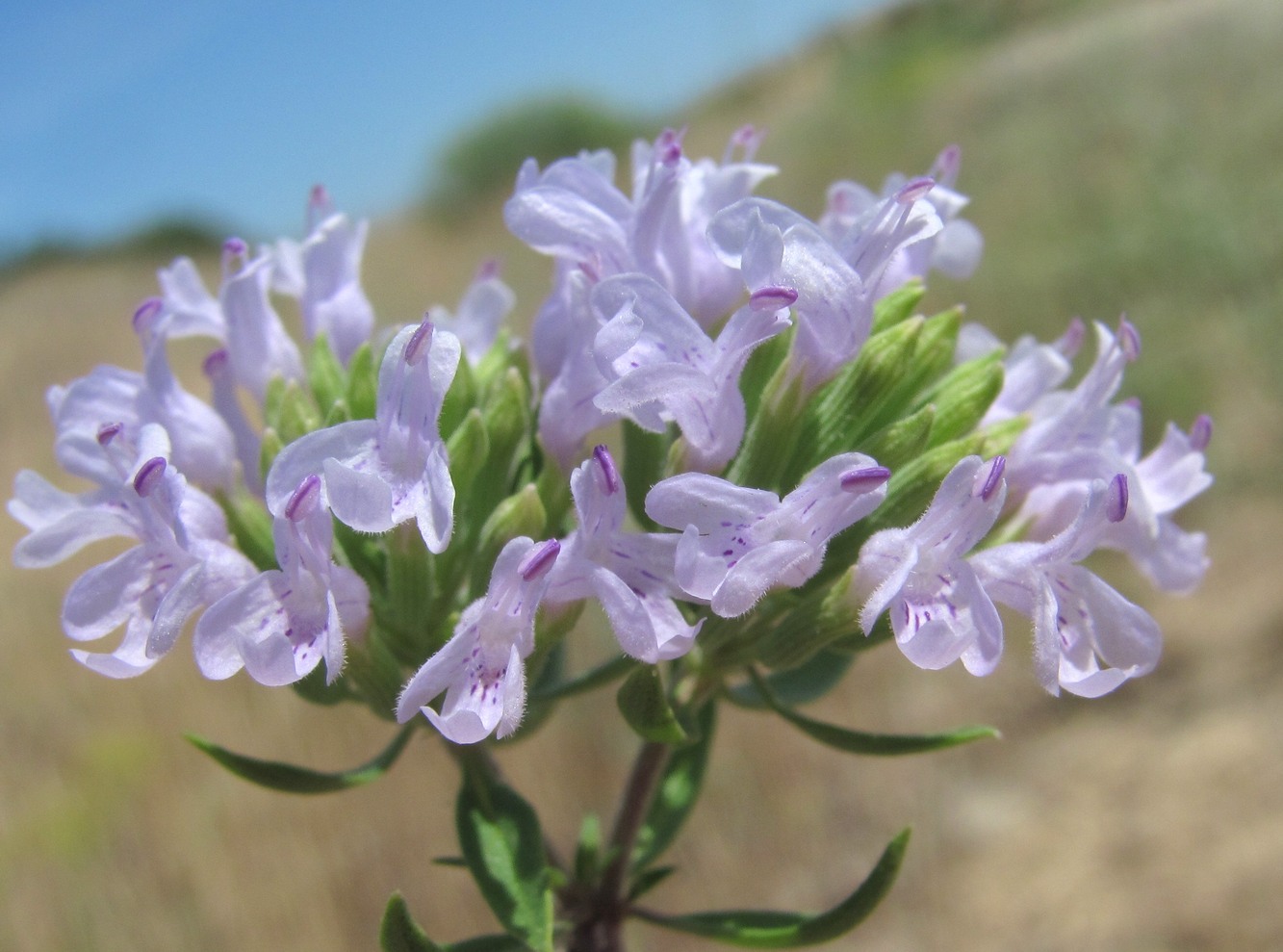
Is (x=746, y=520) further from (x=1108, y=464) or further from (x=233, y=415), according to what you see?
(x=233, y=415)

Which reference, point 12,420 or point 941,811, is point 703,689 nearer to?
point 941,811

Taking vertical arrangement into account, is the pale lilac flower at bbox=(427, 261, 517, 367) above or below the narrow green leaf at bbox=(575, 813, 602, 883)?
above

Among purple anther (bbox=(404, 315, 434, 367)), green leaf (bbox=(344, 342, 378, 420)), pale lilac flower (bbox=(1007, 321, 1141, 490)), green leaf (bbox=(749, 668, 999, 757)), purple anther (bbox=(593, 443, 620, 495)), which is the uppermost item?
purple anther (bbox=(404, 315, 434, 367))

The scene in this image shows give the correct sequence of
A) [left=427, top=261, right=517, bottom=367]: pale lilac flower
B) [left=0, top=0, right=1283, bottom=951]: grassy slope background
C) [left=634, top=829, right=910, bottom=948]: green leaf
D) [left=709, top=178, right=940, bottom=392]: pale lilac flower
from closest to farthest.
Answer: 1. [left=709, top=178, right=940, bottom=392]: pale lilac flower
2. [left=634, top=829, right=910, bottom=948]: green leaf
3. [left=427, top=261, right=517, bottom=367]: pale lilac flower
4. [left=0, top=0, right=1283, bottom=951]: grassy slope background

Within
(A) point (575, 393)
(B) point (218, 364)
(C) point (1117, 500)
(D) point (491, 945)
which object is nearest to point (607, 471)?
(A) point (575, 393)

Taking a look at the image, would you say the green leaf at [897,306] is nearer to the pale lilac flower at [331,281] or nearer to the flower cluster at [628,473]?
the flower cluster at [628,473]

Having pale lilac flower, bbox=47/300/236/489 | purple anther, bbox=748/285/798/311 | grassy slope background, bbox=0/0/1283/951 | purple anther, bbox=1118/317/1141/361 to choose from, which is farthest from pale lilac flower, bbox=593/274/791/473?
grassy slope background, bbox=0/0/1283/951

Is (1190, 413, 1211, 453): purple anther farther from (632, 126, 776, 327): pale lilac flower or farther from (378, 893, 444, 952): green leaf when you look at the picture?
(378, 893, 444, 952): green leaf

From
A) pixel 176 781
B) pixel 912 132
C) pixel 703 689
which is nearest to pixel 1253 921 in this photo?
pixel 703 689
